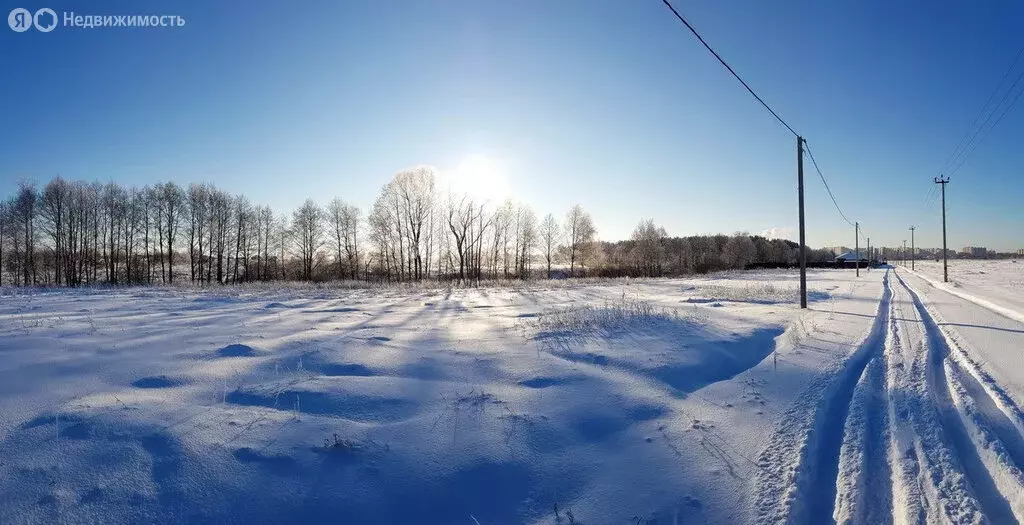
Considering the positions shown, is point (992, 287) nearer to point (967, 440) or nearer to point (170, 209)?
point (967, 440)

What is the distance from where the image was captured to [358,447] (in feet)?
12.0

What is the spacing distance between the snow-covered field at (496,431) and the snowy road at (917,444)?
21mm

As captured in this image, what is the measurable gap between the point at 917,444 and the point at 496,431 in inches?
157

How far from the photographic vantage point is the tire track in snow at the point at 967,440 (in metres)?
3.04

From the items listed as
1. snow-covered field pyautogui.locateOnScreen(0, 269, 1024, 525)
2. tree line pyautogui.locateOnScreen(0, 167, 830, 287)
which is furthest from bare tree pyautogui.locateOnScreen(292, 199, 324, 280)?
snow-covered field pyautogui.locateOnScreen(0, 269, 1024, 525)

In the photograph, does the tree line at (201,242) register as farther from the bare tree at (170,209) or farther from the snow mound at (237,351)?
the snow mound at (237,351)

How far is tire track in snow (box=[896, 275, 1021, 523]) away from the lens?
304 centimetres

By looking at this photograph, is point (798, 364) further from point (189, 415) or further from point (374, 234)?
point (374, 234)

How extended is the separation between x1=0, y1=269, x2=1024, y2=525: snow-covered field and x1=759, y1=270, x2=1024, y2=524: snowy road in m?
0.02

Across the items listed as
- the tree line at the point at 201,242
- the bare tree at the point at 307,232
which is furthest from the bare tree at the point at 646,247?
the bare tree at the point at 307,232

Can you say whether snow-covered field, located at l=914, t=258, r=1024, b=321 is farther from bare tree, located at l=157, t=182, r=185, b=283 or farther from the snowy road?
bare tree, located at l=157, t=182, r=185, b=283

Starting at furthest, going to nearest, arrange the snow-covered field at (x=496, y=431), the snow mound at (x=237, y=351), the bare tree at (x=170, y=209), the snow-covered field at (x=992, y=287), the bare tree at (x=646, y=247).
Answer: the bare tree at (x=646, y=247)
the bare tree at (x=170, y=209)
the snow-covered field at (x=992, y=287)
the snow mound at (x=237, y=351)
the snow-covered field at (x=496, y=431)

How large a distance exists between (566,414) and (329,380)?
9.91 ft

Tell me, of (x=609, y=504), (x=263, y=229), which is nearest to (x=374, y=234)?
(x=263, y=229)
